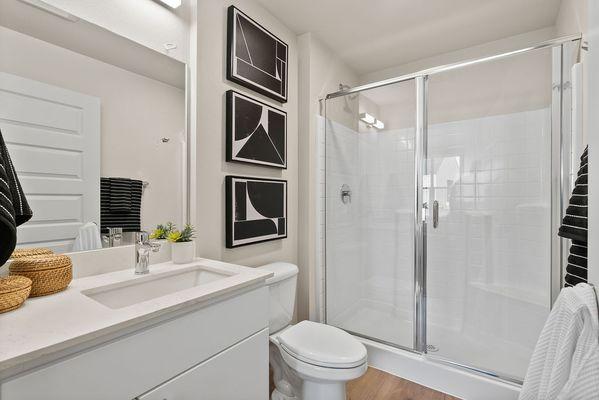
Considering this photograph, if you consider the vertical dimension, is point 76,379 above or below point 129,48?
below

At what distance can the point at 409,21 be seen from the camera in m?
2.12

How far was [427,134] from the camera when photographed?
207cm

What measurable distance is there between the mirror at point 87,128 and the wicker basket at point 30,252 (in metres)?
0.03

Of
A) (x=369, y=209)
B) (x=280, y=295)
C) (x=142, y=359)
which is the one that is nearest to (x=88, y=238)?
(x=142, y=359)

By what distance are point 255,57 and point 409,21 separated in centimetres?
116

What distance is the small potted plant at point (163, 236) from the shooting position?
1417mm

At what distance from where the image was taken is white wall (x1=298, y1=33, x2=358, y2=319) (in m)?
2.23

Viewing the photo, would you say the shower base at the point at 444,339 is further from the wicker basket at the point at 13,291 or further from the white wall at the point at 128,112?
the wicker basket at the point at 13,291

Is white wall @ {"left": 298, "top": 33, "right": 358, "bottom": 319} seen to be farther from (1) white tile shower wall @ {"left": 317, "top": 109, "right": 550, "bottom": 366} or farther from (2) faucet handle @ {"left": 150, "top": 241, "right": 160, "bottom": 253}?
(2) faucet handle @ {"left": 150, "top": 241, "right": 160, "bottom": 253}

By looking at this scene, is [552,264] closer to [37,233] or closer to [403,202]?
[403,202]

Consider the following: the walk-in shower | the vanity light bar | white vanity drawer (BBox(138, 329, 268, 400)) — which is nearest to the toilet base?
white vanity drawer (BBox(138, 329, 268, 400))

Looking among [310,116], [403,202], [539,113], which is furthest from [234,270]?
[539,113]

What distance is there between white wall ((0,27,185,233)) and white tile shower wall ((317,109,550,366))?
3.82 ft

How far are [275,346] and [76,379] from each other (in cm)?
112
